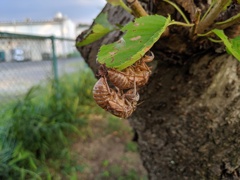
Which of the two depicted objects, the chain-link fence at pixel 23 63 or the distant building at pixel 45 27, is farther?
the distant building at pixel 45 27

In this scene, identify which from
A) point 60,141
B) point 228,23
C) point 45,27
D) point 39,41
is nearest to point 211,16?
point 228,23

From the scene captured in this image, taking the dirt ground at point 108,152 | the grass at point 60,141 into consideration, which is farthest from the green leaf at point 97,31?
the dirt ground at point 108,152

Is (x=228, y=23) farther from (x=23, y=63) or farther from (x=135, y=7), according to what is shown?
(x=23, y=63)

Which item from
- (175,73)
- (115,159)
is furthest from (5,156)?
(175,73)

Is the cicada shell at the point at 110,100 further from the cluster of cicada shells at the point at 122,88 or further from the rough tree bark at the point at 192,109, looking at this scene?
the rough tree bark at the point at 192,109

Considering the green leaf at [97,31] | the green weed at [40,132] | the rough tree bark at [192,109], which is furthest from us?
the green weed at [40,132]

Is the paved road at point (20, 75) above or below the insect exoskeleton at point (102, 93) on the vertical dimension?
above

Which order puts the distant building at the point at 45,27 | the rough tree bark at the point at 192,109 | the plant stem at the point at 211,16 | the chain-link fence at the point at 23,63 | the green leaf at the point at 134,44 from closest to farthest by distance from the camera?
the green leaf at the point at 134,44
the plant stem at the point at 211,16
the rough tree bark at the point at 192,109
the chain-link fence at the point at 23,63
the distant building at the point at 45,27

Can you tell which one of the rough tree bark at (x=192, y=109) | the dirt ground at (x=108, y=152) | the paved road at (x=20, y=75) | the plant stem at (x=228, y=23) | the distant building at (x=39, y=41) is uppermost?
the distant building at (x=39, y=41)
